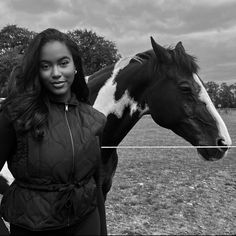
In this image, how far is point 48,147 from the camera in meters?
1.40

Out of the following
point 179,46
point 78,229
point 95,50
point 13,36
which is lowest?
point 78,229

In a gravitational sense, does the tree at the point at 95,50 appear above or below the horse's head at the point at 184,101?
above

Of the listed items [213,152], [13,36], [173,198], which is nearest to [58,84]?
[213,152]

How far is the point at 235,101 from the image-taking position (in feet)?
208

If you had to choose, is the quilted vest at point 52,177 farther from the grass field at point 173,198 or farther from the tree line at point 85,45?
the tree line at point 85,45

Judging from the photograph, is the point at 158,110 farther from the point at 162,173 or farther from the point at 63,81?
the point at 162,173

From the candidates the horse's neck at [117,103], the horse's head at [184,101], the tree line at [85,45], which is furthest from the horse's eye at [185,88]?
the tree line at [85,45]

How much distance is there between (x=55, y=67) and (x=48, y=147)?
1.20 ft

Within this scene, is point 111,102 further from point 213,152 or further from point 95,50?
point 95,50

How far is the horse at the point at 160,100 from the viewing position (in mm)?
2842

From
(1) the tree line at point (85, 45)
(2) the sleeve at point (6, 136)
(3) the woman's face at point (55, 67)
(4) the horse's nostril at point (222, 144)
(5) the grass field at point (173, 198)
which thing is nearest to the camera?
(2) the sleeve at point (6, 136)

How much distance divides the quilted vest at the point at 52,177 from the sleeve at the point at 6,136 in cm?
3

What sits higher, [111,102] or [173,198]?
[111,102]

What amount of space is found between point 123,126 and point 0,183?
1.20m
